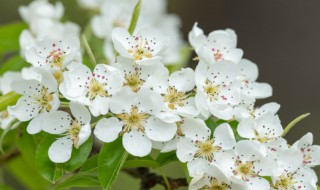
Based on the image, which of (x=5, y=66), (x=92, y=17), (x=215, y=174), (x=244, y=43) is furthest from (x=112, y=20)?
(x=244, y=43)

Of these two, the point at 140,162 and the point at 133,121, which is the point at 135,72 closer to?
the point at 133,121

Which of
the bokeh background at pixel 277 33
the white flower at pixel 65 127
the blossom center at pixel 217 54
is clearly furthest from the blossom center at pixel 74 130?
the bokeh background at pixel 277 33

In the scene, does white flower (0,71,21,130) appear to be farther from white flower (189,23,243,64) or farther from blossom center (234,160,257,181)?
blossom center (234,160,257,181)

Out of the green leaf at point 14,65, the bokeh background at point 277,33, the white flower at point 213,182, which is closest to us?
the white flower at point 213,182

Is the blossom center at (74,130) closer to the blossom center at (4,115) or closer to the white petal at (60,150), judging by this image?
the white petal at (60,150)

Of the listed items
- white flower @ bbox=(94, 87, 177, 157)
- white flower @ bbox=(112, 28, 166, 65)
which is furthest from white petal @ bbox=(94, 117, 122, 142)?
white flower @ bbox=(112, 28, 166, 65)

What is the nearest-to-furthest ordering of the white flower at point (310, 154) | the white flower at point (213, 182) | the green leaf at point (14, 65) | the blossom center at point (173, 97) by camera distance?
1. the white flower at point (213, 182)
2. the blossom center at point (173, 97)
3. the white flower at point (310, 154)
4. the green leaf at point (14, 65)

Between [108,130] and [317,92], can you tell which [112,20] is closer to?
[108,130]

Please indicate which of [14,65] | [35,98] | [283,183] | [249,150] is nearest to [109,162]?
[35,98]
